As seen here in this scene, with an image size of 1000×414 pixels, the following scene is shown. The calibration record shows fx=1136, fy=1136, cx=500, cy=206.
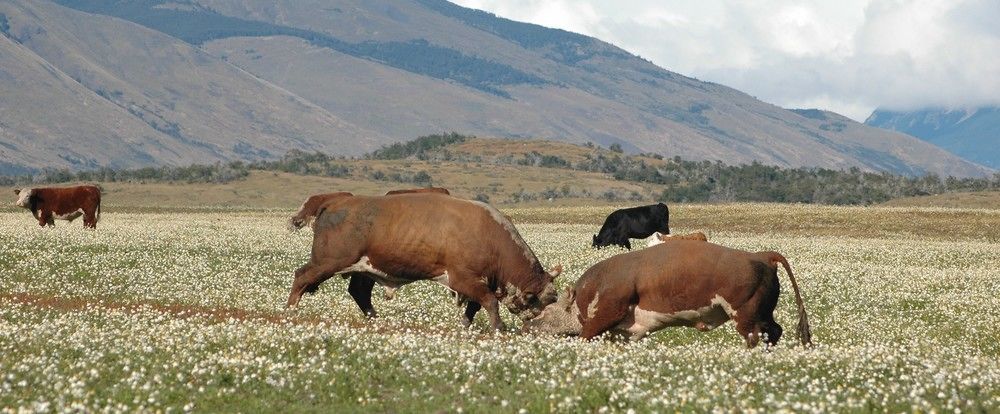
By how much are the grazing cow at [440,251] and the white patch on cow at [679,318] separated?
1462 mm

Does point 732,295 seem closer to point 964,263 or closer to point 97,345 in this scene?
point 97,345

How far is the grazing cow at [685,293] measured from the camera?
1709 cm

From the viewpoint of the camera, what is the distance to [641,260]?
58.2ft

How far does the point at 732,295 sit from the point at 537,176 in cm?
15732

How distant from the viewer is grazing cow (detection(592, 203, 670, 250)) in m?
48.3

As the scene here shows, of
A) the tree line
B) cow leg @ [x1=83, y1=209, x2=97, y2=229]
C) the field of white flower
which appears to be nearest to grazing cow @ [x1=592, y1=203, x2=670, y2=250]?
the field of white flower

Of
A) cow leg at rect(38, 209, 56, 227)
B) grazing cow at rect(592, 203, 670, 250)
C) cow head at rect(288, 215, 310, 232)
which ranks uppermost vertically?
cow head at rect(288, 215, 310, 232)

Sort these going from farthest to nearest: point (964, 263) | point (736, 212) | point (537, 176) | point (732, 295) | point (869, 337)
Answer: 1. point (537, 176)
2. point (736, 212)
3. point (964, 263)
4. point (869, 337)
5. point (732, 295)

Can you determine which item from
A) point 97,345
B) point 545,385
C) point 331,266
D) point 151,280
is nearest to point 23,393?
point 97,345

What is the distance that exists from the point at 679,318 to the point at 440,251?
391 cm

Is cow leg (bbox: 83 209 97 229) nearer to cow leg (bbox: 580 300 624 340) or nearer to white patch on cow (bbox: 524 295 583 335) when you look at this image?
white patch on cow (bbox: 524 295 583 335)

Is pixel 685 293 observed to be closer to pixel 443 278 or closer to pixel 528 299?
pixel 528 299

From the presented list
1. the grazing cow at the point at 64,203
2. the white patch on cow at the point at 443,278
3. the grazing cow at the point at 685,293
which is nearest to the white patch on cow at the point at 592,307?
the grazing cow at the point at 685,293

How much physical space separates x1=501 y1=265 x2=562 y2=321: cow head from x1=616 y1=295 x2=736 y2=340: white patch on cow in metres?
1.30
